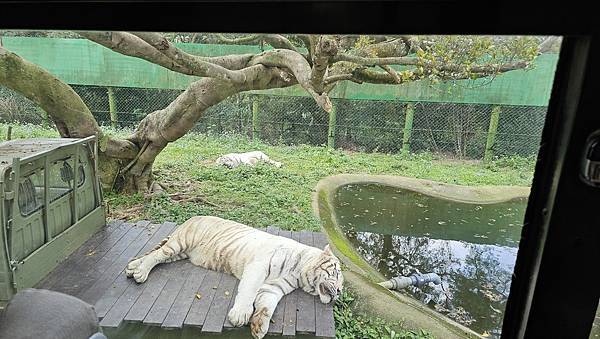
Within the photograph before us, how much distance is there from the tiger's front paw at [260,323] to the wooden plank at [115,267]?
0.54 m

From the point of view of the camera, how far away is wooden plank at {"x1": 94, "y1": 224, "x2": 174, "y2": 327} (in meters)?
1.18

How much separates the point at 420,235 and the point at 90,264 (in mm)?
1632

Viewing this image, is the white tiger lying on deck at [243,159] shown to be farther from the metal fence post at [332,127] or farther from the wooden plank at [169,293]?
the wooden plank at [169,293]

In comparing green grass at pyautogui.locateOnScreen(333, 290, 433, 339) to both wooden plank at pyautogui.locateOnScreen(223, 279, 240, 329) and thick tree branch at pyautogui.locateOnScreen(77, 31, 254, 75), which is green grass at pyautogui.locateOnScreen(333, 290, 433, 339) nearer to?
wooden plank at pyautogui.locateOnScreen(223, 279, 240, 329)

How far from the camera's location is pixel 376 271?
1871mm

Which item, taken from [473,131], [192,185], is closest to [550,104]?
[473,131]

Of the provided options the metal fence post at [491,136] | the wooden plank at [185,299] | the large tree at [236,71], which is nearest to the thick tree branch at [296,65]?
the large tree at [236,71]

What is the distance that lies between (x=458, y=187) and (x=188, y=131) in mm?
1461

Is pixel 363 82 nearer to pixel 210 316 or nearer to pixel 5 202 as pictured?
pixel 210 316

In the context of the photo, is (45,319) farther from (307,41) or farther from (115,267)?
(115,267)

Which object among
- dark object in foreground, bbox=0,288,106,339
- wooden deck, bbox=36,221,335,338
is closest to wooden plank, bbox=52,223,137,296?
wooden deck, bbox=36,221,335,338

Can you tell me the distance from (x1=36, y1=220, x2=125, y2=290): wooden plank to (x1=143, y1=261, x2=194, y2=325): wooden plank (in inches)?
12.3

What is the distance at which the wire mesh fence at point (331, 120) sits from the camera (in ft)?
3.90

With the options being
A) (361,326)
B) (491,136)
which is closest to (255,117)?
(491,136)
